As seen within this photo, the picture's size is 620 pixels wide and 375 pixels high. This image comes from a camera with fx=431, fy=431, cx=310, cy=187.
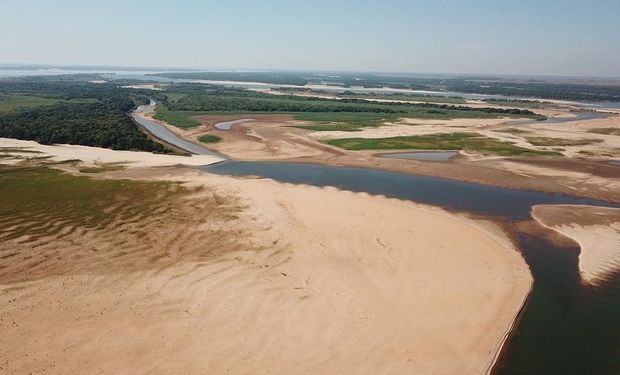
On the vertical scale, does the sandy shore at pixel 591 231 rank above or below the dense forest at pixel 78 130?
below

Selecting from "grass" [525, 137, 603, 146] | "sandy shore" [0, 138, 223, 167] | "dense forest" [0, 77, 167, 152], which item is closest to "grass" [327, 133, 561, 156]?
"grass" [525, 137, 603, 146]

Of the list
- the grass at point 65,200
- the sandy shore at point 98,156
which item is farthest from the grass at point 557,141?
the grass at point 65,200

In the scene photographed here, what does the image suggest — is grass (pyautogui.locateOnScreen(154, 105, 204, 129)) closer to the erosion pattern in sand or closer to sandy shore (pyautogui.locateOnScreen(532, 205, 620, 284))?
the erosion pattern in sand

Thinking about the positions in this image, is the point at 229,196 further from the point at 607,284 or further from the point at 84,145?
the point at 84,145

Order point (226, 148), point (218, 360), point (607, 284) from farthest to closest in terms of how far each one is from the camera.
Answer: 1. point (226, 148)
2. point (607, 284)
3. point (218, 360)

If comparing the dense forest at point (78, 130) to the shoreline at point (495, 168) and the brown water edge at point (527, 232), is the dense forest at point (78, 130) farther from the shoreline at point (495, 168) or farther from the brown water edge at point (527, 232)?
the brown water edge at point (527, 232)

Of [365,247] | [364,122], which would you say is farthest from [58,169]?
[364,122]
